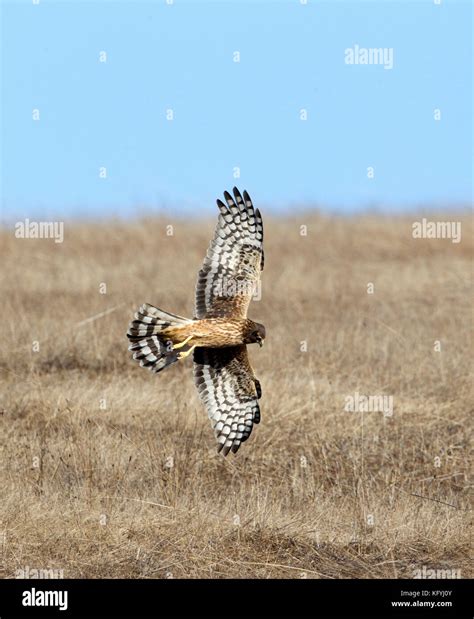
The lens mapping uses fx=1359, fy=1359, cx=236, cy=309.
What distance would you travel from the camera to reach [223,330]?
8.09m

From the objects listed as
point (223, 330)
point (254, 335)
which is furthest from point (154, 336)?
point (254, 335)

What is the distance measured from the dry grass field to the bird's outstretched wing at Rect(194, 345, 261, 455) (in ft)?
1.64

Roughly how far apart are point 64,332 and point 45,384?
1297 millimetres

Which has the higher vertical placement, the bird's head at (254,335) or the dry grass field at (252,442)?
the bird's head at (254,335)

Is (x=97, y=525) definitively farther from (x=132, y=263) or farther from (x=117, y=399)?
(x=132, y=263)

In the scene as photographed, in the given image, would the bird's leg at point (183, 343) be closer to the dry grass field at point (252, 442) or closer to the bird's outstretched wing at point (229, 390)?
the bird's outstretched wing at point (229, 390)

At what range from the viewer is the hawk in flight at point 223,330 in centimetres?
802

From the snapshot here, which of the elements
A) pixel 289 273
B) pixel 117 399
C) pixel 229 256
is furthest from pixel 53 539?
pixel 289 273

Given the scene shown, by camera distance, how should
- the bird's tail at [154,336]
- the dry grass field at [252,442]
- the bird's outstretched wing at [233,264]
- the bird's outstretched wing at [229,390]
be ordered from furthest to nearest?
the bird's outstretched wing at [229,390]
the bird's outstretched wing at [233,264]
the bird's tail at [154,336]
the dry grass field at [252,442]

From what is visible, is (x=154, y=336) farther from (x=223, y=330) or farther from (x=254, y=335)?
(x=254, y=335)

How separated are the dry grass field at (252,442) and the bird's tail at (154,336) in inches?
38.6

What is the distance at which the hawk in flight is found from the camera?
26.3 ft

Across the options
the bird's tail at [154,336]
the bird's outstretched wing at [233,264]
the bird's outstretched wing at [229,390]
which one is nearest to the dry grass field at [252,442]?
the bird's outstretched wing at [229,390]

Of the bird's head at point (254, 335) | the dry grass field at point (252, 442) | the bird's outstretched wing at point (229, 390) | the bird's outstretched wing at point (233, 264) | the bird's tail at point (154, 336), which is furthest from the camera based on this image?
the bird's outstretched wing at point (229, 390)
